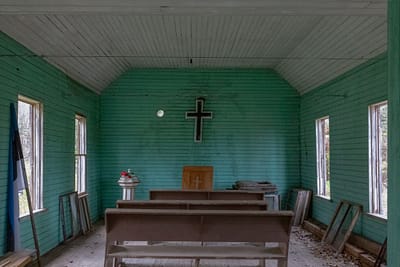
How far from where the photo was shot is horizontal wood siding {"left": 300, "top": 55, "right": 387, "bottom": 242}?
600 cm

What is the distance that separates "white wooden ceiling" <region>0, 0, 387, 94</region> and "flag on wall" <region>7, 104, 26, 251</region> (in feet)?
3.85

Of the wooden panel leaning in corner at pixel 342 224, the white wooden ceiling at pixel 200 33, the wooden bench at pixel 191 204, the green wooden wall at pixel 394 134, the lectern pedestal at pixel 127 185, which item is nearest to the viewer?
the green wooden wall at pixel 394 134

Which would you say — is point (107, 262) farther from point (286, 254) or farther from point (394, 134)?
point (394, 134)

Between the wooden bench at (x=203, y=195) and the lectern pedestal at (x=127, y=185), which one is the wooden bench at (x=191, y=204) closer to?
the wooden bench at (x=203, y=195)

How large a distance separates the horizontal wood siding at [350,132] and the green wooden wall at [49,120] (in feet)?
15.2

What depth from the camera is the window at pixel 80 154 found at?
8406 mm

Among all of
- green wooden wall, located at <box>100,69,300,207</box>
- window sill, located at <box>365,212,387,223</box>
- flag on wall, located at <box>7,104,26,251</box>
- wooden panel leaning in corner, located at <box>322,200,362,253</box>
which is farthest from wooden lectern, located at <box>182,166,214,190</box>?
flag on wall, located at <box>7,104,26,251</box>

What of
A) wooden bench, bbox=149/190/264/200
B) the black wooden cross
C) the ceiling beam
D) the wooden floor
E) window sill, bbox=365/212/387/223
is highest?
the ceiling beam

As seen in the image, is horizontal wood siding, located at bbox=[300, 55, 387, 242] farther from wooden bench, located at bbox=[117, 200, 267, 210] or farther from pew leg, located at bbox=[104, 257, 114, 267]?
pew leg, located at bbox=[104, 257, 114, 267]

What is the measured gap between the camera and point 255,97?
9961mm

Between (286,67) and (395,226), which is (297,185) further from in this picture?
(395,226)

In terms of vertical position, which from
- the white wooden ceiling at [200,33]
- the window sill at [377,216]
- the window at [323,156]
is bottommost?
the window sill at [377,216]

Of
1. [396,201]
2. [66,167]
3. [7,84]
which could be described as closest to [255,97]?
[66,167]

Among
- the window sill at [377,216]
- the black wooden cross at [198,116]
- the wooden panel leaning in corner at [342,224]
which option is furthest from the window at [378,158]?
the black wooden cross at [198,116]
